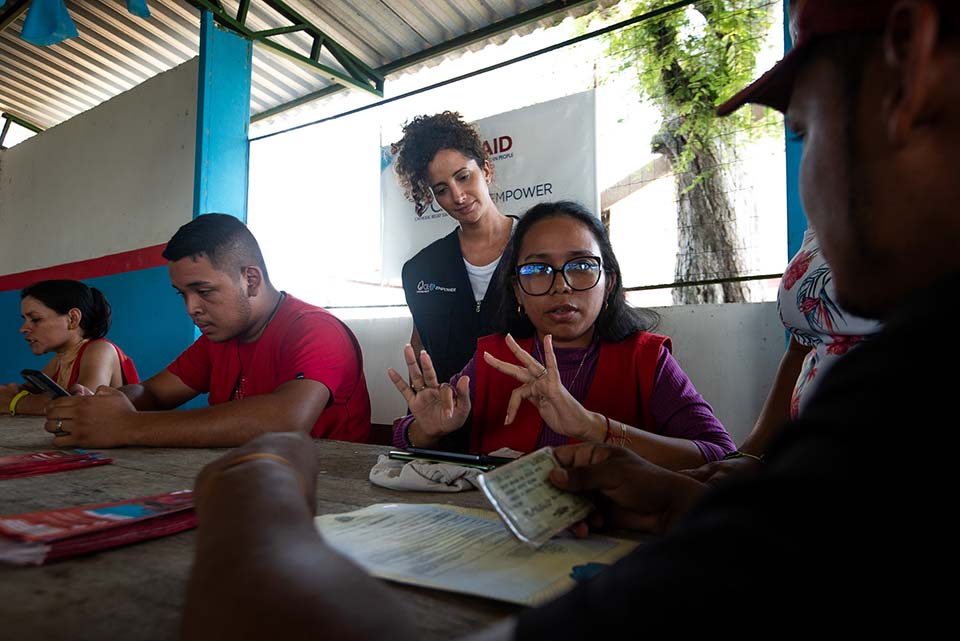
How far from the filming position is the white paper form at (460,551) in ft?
2.19

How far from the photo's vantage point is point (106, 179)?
5207mm

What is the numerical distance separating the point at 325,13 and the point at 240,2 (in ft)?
2.09

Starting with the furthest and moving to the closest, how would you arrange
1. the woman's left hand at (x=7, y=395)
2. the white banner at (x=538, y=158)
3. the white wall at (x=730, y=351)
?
the white banner at (x=538, y=158)
the woman's left hand at (x=7, y=395)
the white wall at (x=730, y=351)

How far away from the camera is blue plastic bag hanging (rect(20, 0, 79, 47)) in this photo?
4035mm

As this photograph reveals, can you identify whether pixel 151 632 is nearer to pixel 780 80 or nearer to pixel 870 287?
pixel 870 287

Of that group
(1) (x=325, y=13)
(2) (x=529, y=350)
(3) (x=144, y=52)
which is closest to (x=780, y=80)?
(2) (x=529, y=350)

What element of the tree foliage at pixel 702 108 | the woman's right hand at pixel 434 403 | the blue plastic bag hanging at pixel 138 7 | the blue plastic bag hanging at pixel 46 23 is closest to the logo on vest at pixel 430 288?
the tree foliage at pixel 702 108

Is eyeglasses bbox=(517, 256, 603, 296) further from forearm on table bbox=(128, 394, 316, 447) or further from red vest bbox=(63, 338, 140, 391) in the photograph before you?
red vest bbox=(63, 338, 140, 391)

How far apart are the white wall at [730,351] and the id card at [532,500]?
186 centimetres

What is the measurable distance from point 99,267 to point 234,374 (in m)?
3.69

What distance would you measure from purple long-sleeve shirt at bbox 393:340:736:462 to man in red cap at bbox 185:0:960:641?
1.08 metres

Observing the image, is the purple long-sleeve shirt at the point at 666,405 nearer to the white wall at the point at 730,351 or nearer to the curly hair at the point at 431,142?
the white wall at the point at 730,351

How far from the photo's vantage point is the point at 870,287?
46cm

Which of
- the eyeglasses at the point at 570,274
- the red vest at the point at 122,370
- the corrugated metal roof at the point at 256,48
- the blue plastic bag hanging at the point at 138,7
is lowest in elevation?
the red vest at the point at 122,370
